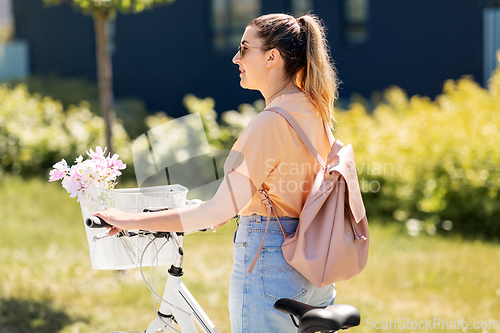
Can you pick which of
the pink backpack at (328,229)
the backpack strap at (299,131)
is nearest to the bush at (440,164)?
the pink backpack at (328,229)

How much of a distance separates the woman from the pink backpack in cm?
5

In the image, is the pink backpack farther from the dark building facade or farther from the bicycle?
the dark building facade

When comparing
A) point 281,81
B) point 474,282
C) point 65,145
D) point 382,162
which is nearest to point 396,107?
point 382,162

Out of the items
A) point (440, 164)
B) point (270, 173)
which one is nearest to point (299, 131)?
point (270, 173)

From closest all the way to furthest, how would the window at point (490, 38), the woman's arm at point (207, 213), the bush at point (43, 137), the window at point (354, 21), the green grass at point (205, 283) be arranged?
the woman's arm at point (207, 213) < the green grass at point (205, 283) < the bush at point (43, 137) < the window at point (490, 38) < the window at point (354, 21)

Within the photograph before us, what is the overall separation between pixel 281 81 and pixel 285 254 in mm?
664

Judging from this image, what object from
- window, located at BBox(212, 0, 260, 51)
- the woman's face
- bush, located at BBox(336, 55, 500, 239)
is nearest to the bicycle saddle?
the woman's face

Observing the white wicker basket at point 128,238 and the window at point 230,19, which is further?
the window at point 230,19

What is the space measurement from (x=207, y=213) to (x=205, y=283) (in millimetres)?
3655

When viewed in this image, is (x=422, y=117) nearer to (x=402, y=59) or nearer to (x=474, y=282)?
(x=474, y=282)

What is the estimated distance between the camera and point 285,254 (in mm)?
1900

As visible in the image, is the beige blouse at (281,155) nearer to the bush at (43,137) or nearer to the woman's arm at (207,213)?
the woman's arm at (207,213)

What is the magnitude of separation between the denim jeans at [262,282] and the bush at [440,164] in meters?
4.85

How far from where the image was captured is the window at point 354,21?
11844mm
